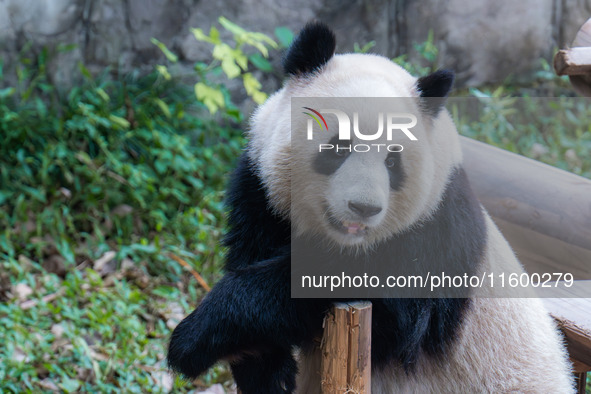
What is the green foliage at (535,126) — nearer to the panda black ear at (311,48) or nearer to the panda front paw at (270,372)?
the panda black ear at (311,48)

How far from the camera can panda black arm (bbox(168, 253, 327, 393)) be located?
212 centimetres

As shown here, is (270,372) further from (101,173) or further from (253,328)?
(101,173)

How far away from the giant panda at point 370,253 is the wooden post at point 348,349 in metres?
0.08

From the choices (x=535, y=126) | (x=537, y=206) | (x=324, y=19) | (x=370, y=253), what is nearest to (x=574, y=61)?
(x=537, y=206)

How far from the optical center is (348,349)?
1.99 meters

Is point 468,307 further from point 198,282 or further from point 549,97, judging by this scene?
point 549,97

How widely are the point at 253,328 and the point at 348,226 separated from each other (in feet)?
1.70

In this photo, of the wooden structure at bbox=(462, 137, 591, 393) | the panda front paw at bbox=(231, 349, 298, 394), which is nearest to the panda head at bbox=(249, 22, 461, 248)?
the panda front paw at bbox=(231, 349, 298, 394)

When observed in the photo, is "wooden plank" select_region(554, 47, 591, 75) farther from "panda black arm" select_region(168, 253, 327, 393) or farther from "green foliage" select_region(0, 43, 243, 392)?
"green foliage" select_region(0, 43, 243, 392)

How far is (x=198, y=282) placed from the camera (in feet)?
14.6

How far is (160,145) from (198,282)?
1.38 metres

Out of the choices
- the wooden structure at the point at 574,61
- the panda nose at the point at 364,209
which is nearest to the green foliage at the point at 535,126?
the wooden structure at the point at 574,61

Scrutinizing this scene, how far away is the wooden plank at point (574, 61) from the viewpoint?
Result: 3070 millimetres

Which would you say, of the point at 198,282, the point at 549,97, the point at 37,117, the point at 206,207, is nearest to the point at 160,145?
the point at 206,207
